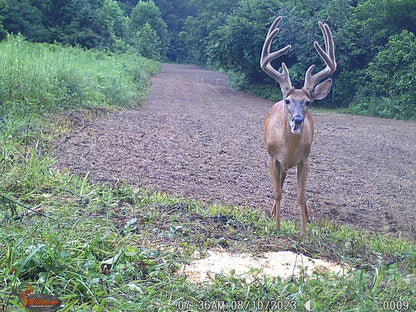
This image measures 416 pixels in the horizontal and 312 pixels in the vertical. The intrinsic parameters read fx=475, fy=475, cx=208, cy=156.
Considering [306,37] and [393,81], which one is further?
[306,37]

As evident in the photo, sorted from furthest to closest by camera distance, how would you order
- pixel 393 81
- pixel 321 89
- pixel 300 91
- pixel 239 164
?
pixel 393 81 < pixel 239 164 < pixel 321 89 < pixel 300 91

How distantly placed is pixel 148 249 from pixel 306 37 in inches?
809

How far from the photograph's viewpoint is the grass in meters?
3.24

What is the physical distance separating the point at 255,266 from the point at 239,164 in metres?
4.98

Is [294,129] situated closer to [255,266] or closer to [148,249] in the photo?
[255,266]

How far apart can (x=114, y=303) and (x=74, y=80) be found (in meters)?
9.96

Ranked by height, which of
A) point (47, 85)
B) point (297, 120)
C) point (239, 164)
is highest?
point (297, 120)

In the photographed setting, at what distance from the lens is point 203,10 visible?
205 feet

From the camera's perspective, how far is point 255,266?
407 centimetres

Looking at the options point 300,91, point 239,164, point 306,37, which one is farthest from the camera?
point 306,37

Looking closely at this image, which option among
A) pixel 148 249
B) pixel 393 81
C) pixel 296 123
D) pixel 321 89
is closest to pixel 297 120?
pixel 296 123

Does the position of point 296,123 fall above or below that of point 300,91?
below

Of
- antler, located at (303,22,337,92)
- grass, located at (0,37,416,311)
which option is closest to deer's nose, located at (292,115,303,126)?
antler, located at (303,22,337,92)

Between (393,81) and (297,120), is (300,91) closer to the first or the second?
(297,120)
